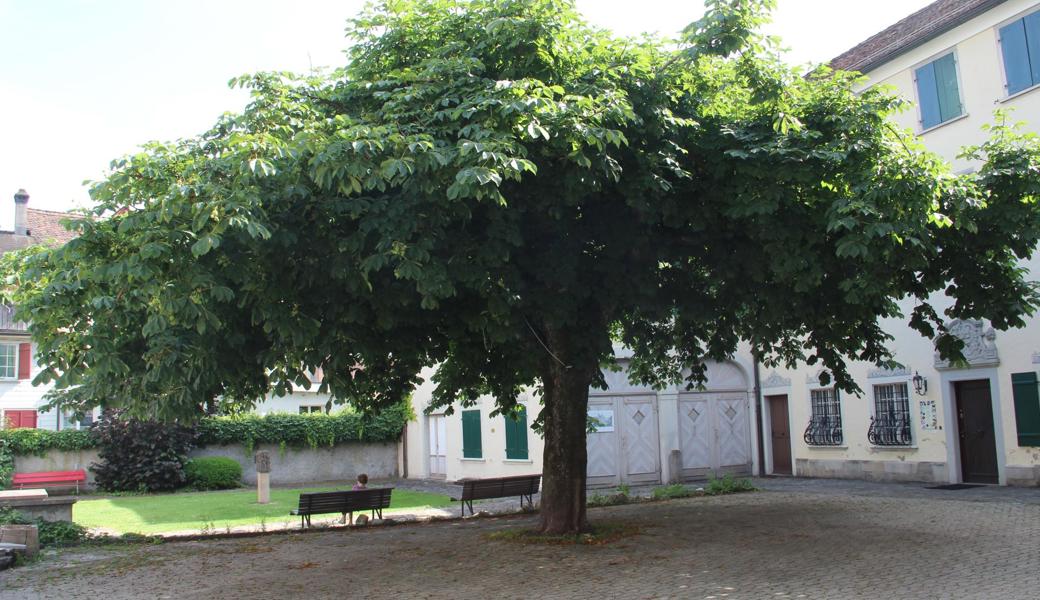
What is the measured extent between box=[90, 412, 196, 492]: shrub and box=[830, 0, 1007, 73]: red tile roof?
22.4 metres

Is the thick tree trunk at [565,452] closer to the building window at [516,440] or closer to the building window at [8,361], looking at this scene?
the building window at [516,440]

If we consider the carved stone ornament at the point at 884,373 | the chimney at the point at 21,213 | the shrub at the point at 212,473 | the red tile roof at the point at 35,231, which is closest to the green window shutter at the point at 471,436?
the shrub at the point at 212,473

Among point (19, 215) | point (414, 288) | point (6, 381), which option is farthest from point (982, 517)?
point (19, 215)

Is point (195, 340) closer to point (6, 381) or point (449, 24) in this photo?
point (449, 24)

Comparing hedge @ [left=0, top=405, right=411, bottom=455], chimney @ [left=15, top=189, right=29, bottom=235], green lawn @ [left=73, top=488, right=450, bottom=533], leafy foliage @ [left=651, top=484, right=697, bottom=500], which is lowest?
green lawn @ [left=73, top=488, right=450, bottom=533]

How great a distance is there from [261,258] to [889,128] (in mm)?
6671

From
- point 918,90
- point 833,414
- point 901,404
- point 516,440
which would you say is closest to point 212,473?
point 516,440

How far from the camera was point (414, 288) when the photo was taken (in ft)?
29.2

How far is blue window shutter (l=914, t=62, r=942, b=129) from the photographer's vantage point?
61.5 feet

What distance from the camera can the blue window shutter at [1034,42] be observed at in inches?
643

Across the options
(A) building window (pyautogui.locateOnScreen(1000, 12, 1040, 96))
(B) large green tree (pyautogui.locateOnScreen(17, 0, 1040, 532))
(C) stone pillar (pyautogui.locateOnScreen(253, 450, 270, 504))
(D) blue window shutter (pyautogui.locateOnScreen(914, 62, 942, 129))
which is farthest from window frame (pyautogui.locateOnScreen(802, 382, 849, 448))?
(C) stone pillar (pyautogui.locateOnScreen(253, 450, 270, 504))

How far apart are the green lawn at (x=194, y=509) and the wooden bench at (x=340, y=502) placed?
246cm

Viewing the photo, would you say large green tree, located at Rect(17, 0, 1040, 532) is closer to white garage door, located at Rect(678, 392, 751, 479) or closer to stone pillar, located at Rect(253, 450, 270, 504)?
stone pillar, located at Rect(253, 450, 270, 504)

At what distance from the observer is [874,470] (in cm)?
2047
